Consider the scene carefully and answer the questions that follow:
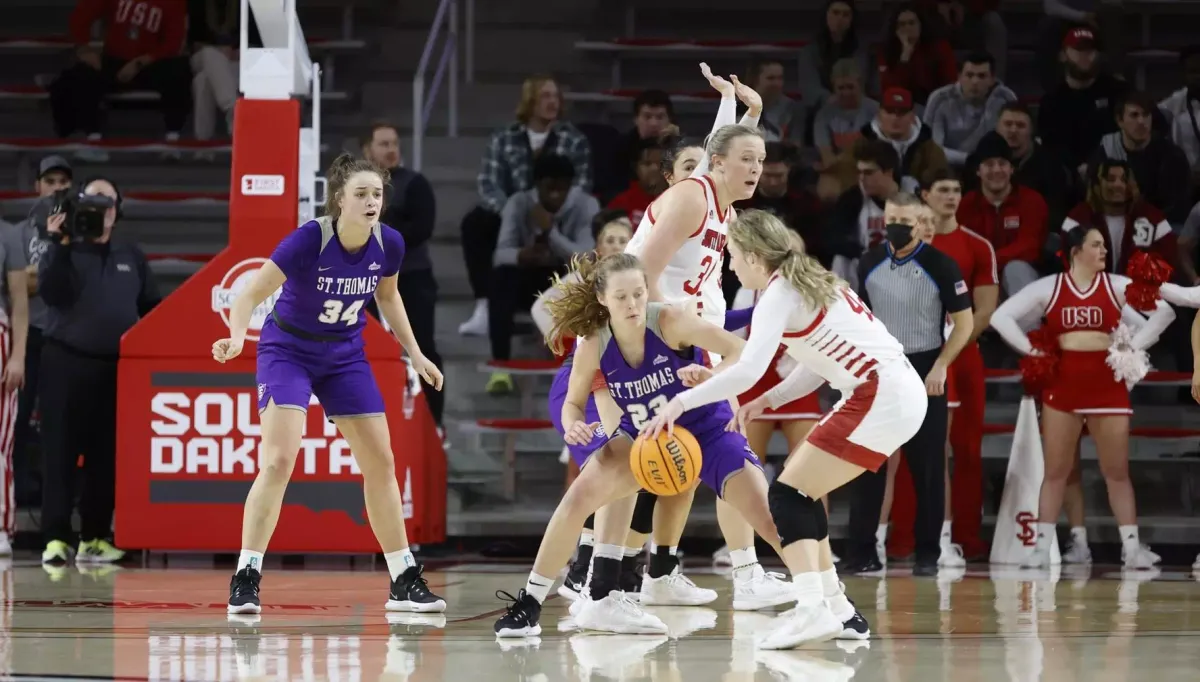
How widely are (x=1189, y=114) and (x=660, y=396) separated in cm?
672

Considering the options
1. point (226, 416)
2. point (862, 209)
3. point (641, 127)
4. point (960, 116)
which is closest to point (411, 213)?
point (641, 127)

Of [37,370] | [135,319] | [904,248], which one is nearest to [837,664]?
[904,248]

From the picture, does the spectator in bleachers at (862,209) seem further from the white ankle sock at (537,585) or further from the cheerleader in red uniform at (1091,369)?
the white ankle sock at (537,585)

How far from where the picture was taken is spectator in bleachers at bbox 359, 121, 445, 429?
990 cm

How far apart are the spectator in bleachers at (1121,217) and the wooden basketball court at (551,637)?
2.67m

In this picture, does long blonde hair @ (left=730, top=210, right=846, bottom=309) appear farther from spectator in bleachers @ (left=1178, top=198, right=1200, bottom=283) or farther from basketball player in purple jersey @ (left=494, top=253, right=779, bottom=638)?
spectator in bleachers @ (left=1178, top=198, right=1200, bottom=283)

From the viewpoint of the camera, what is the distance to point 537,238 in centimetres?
1045

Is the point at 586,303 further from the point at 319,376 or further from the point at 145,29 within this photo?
the point at 145,29

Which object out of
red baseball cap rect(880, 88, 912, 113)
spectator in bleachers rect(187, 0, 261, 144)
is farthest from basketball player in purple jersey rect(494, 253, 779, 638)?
spectator in bleachers rect(187, 0, 261, 144)

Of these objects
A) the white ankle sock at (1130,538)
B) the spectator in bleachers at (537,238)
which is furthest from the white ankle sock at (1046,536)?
the spectator in bleachers at (537,238)

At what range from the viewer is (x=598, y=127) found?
11.2m

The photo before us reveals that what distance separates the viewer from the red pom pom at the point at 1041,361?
352 inches

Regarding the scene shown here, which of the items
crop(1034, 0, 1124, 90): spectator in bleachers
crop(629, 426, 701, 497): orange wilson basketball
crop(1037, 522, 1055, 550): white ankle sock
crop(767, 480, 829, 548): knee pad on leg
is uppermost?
crop(1034, 0, 1124, 90): spectator in bleachers

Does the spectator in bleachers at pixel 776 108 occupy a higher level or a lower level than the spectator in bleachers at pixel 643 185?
higher
